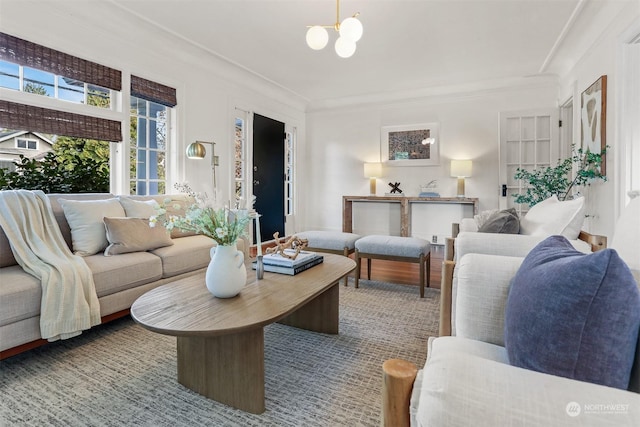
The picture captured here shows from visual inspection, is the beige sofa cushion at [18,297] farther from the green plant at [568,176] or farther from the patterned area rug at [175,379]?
the green plant at [568,176]

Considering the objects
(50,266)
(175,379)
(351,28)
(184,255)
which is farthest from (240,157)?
(175,379)

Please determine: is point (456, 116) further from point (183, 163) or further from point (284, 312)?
point (284, 312)

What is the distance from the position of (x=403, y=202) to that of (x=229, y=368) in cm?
440

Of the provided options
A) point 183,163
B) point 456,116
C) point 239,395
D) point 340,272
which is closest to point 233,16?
point 183,163

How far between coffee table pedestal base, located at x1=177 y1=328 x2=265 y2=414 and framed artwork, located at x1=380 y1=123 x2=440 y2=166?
4812 mm

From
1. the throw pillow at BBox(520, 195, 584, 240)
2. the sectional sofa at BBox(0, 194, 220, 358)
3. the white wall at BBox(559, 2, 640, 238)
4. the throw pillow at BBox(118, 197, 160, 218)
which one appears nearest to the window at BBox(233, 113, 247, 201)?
the sectional sofa at BBox(0, 194, 220, 358)

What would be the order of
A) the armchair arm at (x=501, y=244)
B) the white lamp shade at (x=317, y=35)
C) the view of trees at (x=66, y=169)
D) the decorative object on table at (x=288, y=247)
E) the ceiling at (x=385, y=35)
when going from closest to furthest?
the armchair arm at (x=501, y=244) → the decorative object on table at (x=288, y=247) → the white lamp shade at (x=317, y=35) → the view of trees at (x=66, y=169) → the ceiling at (x=385, y=35)

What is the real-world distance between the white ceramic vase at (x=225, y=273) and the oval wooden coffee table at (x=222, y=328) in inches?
1.7

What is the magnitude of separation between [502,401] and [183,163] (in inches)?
160

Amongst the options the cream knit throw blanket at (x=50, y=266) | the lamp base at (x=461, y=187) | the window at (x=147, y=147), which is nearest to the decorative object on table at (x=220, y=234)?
the cream knit throw blanket at (x=50, y=266)

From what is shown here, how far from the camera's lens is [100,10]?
9.78 feet

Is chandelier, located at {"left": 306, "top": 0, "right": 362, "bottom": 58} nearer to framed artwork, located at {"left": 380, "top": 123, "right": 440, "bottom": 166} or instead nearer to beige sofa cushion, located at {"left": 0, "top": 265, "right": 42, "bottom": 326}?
beige sofa cushion, located at {"left": 0, "top": 265, "right": 42, "bottom": 326}

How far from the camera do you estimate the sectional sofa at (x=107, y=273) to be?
70.2 inches

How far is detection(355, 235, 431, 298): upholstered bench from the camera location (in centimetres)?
305
